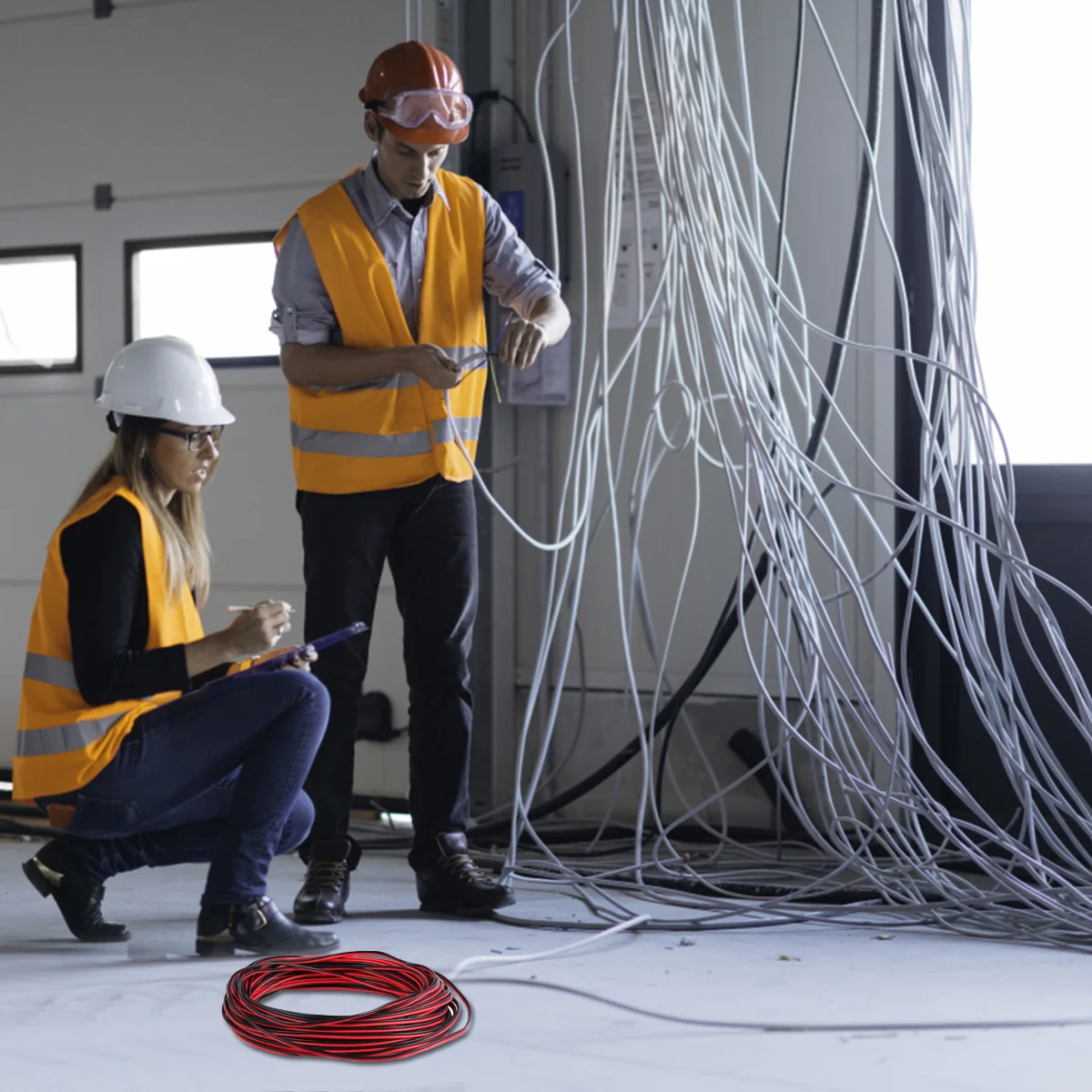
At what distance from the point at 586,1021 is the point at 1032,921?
925mm

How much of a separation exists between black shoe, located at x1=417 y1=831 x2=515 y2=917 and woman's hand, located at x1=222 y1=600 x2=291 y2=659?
60 centimetres

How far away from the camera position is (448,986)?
185 cm

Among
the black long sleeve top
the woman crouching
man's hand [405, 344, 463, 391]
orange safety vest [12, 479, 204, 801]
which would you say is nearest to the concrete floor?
the woman crouching

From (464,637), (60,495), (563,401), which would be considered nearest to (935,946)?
(464,637)

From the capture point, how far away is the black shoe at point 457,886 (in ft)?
7.66

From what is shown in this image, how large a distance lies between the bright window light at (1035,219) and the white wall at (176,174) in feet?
4.49

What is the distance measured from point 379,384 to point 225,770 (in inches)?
28.1

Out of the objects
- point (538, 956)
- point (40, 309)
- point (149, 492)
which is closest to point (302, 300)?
point (149, 492)

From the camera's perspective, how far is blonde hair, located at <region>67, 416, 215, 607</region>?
204 cm

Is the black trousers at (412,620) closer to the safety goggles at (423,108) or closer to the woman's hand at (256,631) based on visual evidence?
the woman's hand at (256,631)

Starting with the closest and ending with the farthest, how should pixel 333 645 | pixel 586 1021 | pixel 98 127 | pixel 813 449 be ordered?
pixel 586 1021, pixel 333 645, pixel 813 449, pixel 98 127

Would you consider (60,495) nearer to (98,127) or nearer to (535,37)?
(98,127)

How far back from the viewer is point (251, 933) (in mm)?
2010

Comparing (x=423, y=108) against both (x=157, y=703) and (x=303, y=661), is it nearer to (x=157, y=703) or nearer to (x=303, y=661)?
(x=303, y=661)
